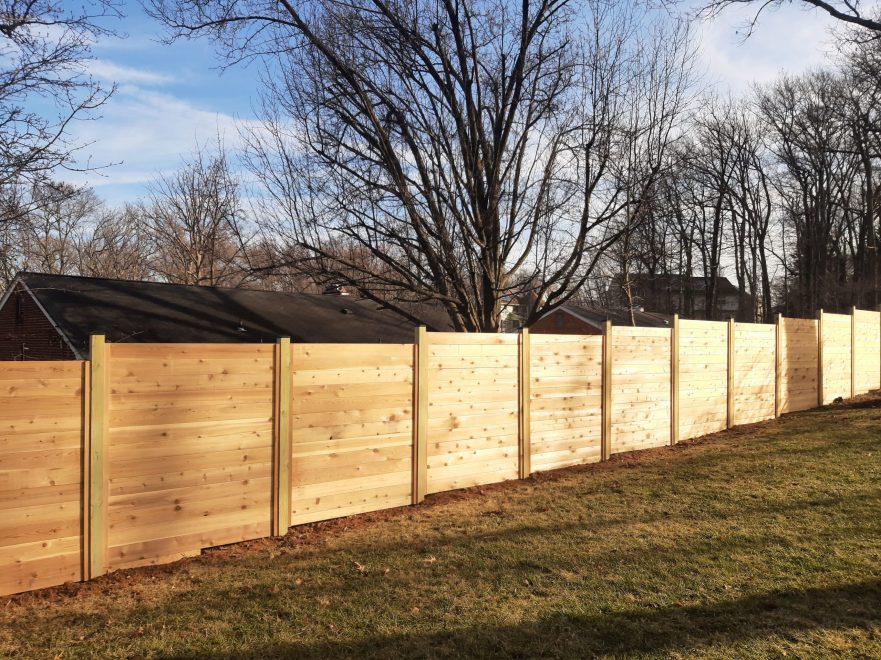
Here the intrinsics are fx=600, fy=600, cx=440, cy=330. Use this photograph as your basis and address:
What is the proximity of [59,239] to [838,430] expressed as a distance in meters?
30.8

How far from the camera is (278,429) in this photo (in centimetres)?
568

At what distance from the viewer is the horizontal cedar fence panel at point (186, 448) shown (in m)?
4.80

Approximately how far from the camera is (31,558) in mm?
4332

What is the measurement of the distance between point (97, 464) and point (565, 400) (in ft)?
18.7

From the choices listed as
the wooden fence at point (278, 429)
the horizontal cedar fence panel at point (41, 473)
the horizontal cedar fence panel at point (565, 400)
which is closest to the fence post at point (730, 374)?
the wooden fence at point (278, 429)

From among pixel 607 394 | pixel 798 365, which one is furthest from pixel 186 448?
pixel 798 365

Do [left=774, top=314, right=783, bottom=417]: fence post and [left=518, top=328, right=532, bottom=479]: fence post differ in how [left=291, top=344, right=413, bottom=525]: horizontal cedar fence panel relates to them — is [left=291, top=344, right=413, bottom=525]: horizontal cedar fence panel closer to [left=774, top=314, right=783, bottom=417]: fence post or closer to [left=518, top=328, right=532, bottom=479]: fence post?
[left=518, top=328, right=532, bottom=479]: fence post

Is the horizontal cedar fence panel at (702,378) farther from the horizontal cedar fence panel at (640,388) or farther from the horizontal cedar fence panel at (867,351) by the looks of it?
the horizontal cedar fence panel at (867,351)

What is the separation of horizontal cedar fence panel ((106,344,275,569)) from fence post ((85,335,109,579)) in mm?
57

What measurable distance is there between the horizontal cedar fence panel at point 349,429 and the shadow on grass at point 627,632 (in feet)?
7.93

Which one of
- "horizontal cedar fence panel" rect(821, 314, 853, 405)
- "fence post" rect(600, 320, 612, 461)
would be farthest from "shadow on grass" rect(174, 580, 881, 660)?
"horizontal cedar fence panel" rect(821, 314, 853, 405)

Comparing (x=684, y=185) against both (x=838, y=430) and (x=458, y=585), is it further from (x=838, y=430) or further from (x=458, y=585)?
(x=458, y=585)

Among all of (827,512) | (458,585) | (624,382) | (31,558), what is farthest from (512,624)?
(624,382)

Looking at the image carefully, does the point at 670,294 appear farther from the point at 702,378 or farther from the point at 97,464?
the point at 97,464
